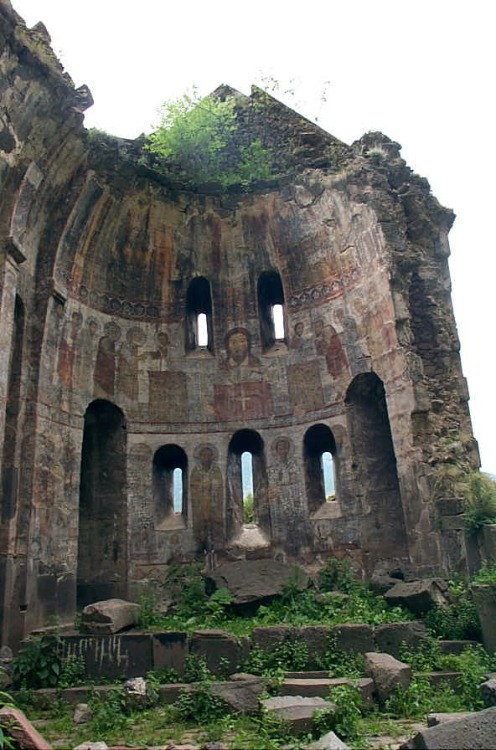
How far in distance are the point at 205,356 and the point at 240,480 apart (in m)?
3.31

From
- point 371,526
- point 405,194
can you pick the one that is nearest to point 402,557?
point 371,526

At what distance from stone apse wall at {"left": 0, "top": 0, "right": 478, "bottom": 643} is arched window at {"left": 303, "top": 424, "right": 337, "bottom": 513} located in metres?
0.06

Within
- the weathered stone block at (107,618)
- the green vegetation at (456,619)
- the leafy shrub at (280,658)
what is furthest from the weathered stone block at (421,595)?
the weathered stone block at (107,618)

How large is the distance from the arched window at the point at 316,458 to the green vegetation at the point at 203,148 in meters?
6.52

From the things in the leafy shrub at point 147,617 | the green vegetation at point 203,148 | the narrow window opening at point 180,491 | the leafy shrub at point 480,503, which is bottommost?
the leafy shrub at point 147,617

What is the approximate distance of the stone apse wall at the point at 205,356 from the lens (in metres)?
12.6

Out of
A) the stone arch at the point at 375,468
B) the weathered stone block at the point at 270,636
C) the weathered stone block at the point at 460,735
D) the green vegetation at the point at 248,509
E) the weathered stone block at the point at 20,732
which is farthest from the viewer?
the green vegetation at the point at 248,509

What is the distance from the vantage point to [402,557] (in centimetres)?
1361

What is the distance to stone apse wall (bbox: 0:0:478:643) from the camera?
41.5ft

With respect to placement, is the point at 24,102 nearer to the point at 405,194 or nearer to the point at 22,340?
the point at 22,340

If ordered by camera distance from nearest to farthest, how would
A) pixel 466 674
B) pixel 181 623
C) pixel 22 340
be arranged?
1. pixel 466 674
2. pixel 181 623
3. pixel 22 340

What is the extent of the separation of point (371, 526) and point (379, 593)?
2090mm

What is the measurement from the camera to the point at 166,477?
16.2 meters

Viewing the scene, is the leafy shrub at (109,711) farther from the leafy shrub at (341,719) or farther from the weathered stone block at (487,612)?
the weathered stone block at (487,612)
